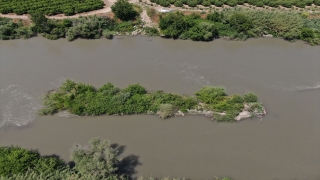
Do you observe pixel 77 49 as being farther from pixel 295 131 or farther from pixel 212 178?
pixel 295 131

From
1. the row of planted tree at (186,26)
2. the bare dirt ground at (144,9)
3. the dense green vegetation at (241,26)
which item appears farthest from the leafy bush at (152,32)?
the bare dirt ground at (144,9)

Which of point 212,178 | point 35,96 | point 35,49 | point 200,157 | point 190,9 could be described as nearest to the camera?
point 212,178

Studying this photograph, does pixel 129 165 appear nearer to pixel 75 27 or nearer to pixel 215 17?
pixel 75 27

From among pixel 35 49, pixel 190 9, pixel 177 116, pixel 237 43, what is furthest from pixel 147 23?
pixel 177 116

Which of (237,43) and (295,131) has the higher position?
(237,43)

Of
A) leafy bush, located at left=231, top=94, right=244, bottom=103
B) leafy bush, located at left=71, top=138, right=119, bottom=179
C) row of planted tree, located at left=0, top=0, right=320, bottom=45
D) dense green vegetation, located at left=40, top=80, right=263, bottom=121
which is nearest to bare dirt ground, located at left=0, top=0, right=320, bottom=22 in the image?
row of planted tree, located at left=0, top=0, right=320, bottom=45

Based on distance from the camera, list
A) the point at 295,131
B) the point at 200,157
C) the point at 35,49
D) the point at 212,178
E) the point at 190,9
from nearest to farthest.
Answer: the point at 212,178, the point at 200,157, the point at 295,131, the point at 35,49, the point at 190,9

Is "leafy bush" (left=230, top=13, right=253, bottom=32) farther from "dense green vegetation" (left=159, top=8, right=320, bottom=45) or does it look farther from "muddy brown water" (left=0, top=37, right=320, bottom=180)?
"muddy brown water" (left=0, top=37, right=320, bottom=180)
